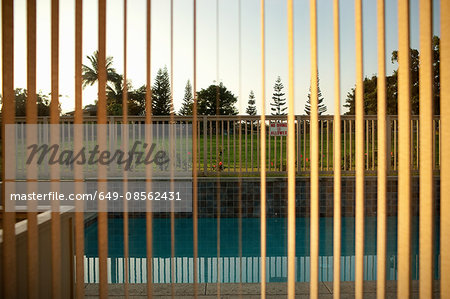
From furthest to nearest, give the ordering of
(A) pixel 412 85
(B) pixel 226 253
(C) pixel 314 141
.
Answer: (B) pixel 226 253
(A) pixel 412 85
(C) pixel 314 141

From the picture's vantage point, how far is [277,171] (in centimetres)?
524

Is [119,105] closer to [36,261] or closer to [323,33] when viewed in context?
[36,261]

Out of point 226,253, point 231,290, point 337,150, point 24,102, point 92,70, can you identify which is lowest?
point 226,253

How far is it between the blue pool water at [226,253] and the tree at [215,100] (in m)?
0.65

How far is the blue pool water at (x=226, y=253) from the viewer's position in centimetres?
192

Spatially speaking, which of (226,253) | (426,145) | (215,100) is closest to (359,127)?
(426,145)

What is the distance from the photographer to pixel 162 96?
142 centimetres

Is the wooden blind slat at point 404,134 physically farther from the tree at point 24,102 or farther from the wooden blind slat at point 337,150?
the tree at point 24,102

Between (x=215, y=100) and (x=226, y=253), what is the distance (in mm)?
2511

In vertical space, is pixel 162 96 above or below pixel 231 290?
above

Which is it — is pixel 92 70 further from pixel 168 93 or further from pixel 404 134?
pixel 404 134

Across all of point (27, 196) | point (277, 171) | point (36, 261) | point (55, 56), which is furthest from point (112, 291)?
point (277, 171)

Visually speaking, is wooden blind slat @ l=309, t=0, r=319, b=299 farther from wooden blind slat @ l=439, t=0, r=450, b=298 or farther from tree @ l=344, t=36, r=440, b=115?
wooden blind slat @ l=439, t=0, r=450, b=298

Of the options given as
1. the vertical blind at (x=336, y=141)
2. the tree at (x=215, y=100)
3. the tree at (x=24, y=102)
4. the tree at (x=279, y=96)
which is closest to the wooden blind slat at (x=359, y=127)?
the vertical blind at (x=336, y=141)
